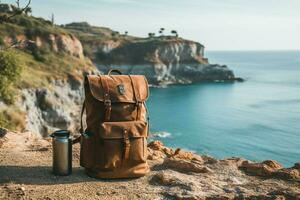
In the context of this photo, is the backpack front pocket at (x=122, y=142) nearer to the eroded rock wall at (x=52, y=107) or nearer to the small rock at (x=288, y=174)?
the small rock at (x=288, y=174)

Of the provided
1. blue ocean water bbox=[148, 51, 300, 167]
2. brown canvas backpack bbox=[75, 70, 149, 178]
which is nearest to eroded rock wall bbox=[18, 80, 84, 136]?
blue ocean water bbox=[148, 51, 300, 167]

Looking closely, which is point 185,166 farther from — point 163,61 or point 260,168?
point 163,61

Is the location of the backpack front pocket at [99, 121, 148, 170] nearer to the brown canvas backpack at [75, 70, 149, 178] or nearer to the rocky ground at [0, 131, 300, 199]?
the brown canvas backpack at [75, 70, 149, 178]

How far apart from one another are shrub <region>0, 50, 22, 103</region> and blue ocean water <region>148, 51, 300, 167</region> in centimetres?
1915

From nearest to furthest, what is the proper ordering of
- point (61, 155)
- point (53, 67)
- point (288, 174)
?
point (61, 155) → point (288, 174) → point (53, 67)

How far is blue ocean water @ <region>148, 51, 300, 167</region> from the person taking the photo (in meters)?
46.7

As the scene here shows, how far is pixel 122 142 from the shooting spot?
7.53 m

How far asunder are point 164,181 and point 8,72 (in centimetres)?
3066

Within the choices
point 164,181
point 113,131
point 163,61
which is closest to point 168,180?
point 164,181

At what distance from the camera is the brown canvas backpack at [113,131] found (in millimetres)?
7488

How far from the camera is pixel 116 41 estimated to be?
11575 cm

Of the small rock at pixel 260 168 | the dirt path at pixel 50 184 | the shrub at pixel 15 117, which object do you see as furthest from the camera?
the shrub at pixel 15 117

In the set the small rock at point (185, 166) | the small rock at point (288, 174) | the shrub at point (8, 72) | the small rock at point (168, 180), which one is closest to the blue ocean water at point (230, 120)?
the shrub at point (8, 72)

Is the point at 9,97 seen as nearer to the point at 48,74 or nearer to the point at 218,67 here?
the point at 48,74
